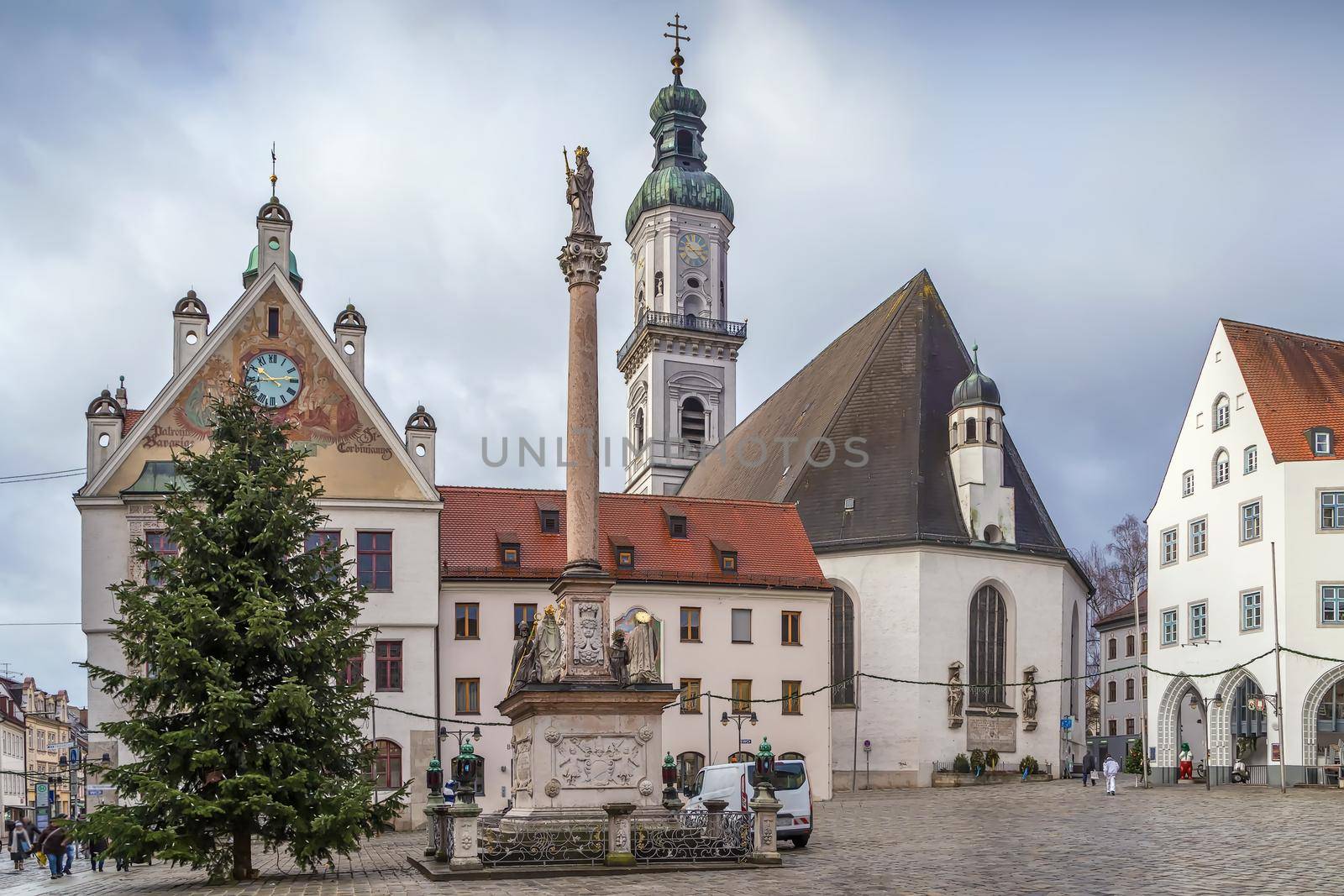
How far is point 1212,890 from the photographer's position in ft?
52.3

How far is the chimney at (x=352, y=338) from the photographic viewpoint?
1484 inches

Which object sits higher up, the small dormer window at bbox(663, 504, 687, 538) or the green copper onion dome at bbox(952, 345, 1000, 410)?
the green copper onion dome at bbox(952, 345, 1000, 410)

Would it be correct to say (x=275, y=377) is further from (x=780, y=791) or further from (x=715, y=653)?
(x=780, y=791)

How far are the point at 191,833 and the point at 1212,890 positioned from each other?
43.4 feet

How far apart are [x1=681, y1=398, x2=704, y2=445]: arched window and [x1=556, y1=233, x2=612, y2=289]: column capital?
56075mm

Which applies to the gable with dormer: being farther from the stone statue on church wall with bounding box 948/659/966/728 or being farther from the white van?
the stone statue on church wall with bounding box 948/659/966/728

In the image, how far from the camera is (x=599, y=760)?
21375mm

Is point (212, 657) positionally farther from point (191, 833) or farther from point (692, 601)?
point (692, 601)

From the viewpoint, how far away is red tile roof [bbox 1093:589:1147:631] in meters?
72.5

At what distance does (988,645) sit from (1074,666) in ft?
15.9

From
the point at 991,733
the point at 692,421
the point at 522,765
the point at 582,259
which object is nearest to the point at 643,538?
the point at 991,733

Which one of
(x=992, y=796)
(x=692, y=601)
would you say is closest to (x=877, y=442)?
(x=692, y=601)

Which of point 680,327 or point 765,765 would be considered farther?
point 680,327

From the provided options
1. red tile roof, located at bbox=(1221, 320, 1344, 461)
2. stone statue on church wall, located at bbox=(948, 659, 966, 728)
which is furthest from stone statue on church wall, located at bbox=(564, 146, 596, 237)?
stone statue on church wall, located at bbox=(948, 659, 966, 728)
